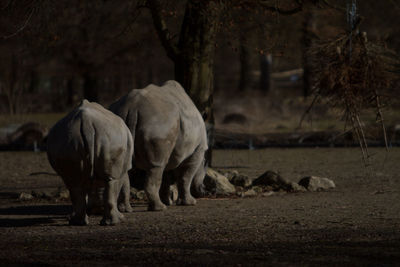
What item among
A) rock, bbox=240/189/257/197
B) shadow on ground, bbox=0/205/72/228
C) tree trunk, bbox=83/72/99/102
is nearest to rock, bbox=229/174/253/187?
rock, bbox=240/189/257/197

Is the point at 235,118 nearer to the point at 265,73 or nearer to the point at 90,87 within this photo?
the point at 90,87

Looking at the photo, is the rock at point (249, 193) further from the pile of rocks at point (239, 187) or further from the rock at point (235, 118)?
the rock at point (235, 118)

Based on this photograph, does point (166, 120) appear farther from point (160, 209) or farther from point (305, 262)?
point (305, 262)

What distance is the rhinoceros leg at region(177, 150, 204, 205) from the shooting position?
1197 centimetres

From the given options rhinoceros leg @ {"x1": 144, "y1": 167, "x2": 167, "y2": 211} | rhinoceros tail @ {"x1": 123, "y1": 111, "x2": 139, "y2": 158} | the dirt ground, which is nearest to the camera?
the dirt ground

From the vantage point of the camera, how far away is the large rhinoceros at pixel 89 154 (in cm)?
887

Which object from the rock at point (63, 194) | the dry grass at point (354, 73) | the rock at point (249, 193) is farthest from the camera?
the rock at point (63, 194)

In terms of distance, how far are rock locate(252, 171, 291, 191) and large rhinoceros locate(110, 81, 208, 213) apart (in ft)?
7.95

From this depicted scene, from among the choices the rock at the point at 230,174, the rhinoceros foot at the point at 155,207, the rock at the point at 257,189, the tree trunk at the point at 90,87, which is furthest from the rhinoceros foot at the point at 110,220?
the tree trunk at the point at 90,87

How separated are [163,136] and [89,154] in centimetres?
197

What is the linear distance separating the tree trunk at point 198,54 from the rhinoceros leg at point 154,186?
144 inches

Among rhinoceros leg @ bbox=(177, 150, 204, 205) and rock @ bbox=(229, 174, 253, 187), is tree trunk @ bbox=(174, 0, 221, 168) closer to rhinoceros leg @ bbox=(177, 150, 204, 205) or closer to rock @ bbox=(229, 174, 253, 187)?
rock @ bbox=(229, 174, 253, 187)


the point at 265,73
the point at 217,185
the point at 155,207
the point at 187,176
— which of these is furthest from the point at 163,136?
the point at 265,73

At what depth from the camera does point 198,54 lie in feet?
47.8
